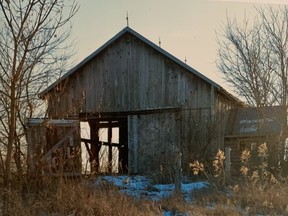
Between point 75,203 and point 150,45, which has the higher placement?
point 150,45

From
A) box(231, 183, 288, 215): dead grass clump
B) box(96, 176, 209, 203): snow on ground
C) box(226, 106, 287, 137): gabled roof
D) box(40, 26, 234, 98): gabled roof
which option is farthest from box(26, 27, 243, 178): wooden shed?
box(231, 183, 288, 215): dead grass clump

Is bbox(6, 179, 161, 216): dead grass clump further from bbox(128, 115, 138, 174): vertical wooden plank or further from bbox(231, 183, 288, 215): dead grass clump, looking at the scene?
bbox(128, 115, 138, 174): vertical wooden plank

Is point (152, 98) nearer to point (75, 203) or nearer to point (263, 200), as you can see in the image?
point (263, 200)

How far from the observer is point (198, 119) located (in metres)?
18.1

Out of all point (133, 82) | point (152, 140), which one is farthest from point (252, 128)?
point (133, 82)

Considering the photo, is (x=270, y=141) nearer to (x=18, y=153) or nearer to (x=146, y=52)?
(x=146, y=52)

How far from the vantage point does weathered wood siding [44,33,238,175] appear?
18.1 meters

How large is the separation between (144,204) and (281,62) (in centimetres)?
1341

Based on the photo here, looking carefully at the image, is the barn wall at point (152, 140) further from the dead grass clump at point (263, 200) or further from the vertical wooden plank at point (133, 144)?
the dead grass clump at point (263, 200)

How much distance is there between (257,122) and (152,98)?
14.9 ft

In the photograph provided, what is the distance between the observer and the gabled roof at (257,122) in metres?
19.1

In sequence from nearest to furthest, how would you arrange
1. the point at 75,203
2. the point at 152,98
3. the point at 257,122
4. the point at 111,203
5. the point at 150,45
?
the point at 111,203 < the point at 75,203 < the point at 150,45 < the point at 152,98 < the point at 257,122

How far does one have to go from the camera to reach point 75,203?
7934mm

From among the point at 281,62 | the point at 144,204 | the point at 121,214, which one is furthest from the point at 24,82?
the point at 281,62
